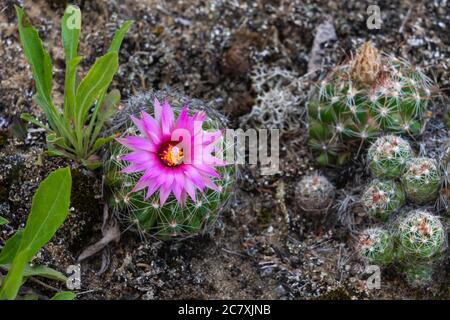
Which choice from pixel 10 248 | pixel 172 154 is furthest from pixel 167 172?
pixel 10 248

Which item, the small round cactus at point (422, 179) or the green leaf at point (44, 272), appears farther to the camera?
the small round cactus at point (422, 179)

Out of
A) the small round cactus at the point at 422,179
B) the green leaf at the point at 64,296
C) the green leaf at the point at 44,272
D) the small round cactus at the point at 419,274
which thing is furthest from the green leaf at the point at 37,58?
the small round cactus at the point at 419,274

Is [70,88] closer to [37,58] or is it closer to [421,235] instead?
[37,58]

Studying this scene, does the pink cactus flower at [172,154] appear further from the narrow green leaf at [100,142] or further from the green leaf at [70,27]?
the green leaf at [70,27]

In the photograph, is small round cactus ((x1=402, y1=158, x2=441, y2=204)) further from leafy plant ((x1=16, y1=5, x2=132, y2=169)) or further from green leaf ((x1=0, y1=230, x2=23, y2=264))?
green leaf ((x1=0, y1=230, x2=23, y2=264))

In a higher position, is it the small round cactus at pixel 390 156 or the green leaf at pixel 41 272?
the small round cactus at pixel 390 156
